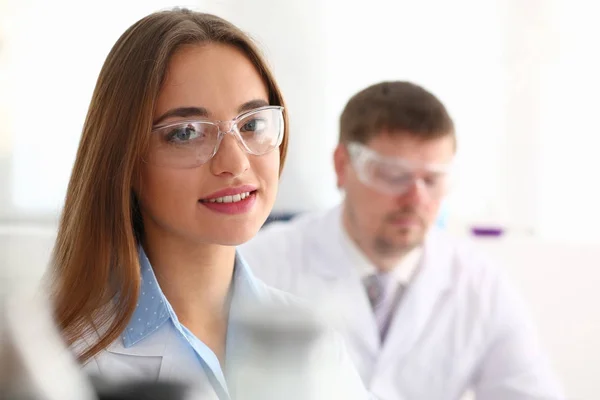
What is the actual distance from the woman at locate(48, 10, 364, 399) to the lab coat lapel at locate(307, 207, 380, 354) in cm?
20

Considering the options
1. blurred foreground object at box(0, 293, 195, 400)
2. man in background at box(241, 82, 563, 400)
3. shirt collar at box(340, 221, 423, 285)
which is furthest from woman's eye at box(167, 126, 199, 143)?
shirt collar at box(340, 221, 423, 285)

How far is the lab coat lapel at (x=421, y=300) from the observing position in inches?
26.0

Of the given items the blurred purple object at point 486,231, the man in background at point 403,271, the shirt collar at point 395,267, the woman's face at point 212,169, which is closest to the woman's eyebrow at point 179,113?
the woman's face at point 212,169

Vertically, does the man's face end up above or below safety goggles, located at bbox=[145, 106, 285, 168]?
below

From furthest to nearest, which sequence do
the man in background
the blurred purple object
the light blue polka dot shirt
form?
the blurred purple object → the man in background → the light blue polka dot shirt

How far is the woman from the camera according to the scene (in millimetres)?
352

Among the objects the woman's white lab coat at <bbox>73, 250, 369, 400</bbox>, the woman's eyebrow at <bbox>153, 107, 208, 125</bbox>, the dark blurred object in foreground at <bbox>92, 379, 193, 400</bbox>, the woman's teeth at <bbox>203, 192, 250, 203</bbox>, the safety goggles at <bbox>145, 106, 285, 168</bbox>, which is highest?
the woman's eyebrow at <bbox>153, 107, 208, 125</bbox>

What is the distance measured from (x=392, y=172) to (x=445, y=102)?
95 millimetres

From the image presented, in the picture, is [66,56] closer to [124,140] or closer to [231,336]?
[124,140]

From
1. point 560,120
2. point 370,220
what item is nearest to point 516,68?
point 560,120

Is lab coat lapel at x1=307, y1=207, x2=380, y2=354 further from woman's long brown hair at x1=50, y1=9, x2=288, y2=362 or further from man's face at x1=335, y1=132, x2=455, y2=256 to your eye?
woman's long brown hair at x1=50, y1=9, x2=288, y2=362

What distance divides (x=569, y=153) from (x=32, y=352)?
57 centimetres

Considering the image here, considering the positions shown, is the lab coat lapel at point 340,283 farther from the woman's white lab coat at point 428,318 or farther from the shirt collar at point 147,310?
the shirt collar at point 147,310

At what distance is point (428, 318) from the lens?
0.70 m
